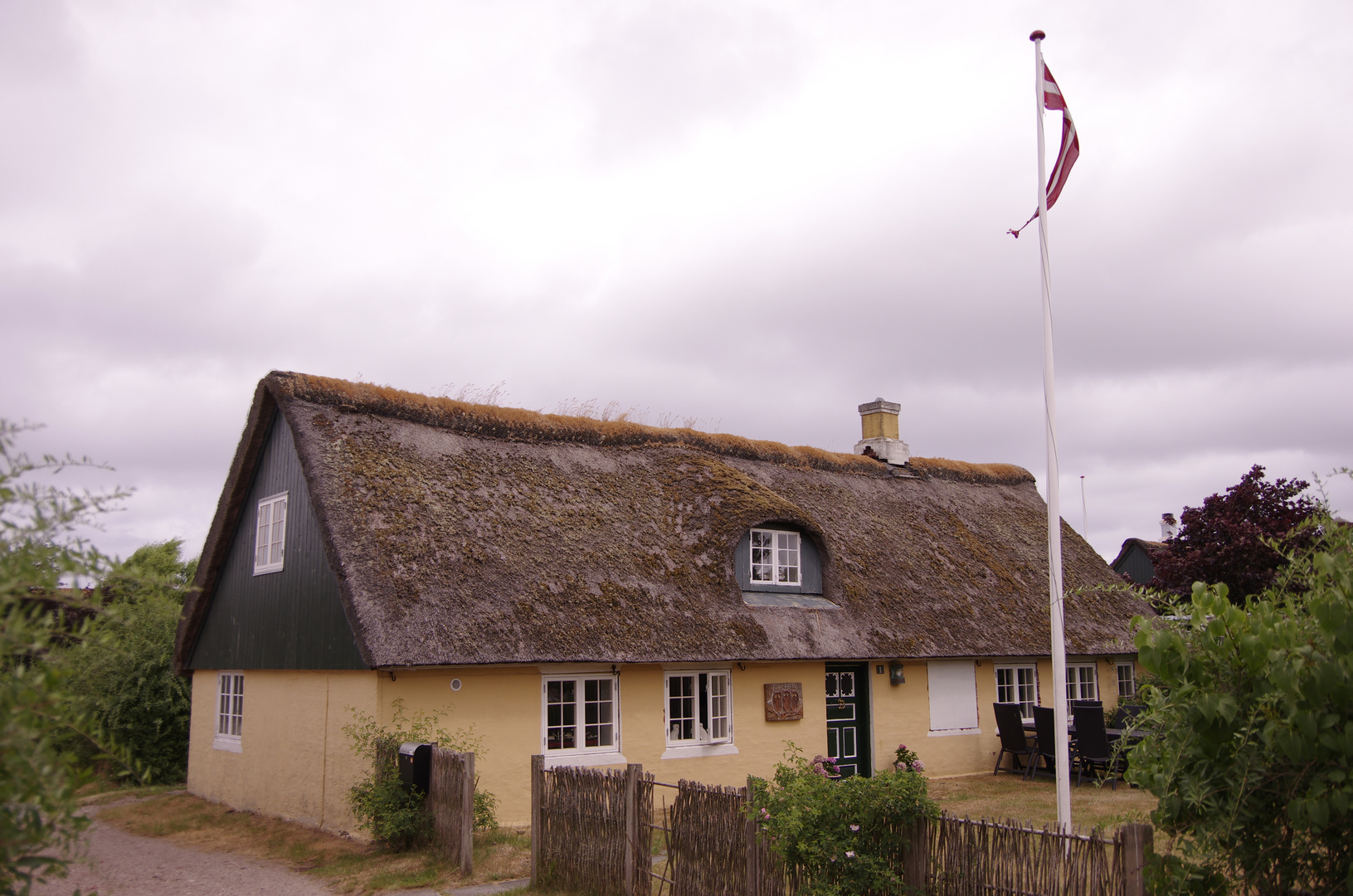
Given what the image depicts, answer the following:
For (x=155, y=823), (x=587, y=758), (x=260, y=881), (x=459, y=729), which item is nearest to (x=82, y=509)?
(x=260, y=881)

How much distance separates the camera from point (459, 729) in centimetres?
1134

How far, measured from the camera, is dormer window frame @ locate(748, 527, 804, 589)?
1514 centimetres

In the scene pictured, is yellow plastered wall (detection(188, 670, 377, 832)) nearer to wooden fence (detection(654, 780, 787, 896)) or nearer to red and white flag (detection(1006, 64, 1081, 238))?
wooden fence (detection(654, 780, 787, 896))

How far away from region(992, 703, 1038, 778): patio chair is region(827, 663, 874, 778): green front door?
91.2 inches

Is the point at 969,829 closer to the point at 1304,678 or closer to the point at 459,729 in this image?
the point at 1304,678

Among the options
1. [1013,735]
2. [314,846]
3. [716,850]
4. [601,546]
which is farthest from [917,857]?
[1013,735]

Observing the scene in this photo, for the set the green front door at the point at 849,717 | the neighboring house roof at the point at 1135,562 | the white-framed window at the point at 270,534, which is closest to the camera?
the white-framed window at the point at 270,534

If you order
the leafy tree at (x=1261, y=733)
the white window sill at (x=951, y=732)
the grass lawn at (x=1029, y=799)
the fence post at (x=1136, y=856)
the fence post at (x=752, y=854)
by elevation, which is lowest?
the grass lawn at (x=1029, y=799)

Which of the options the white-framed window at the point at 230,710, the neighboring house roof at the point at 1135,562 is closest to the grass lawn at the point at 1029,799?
the white-framed window at the point at 230,710

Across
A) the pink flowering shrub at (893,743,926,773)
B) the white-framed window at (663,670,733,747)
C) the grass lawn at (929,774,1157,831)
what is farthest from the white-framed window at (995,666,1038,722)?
the white-framed window at (663,670,733,747)

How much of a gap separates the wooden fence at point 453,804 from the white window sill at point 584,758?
6.58 feet

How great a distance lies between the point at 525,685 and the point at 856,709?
238 inches

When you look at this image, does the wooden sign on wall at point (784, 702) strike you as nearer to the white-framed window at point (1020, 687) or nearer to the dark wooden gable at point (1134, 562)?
the white-framed window at point (1020, 687)

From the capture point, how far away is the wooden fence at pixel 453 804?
9234 millimetres
